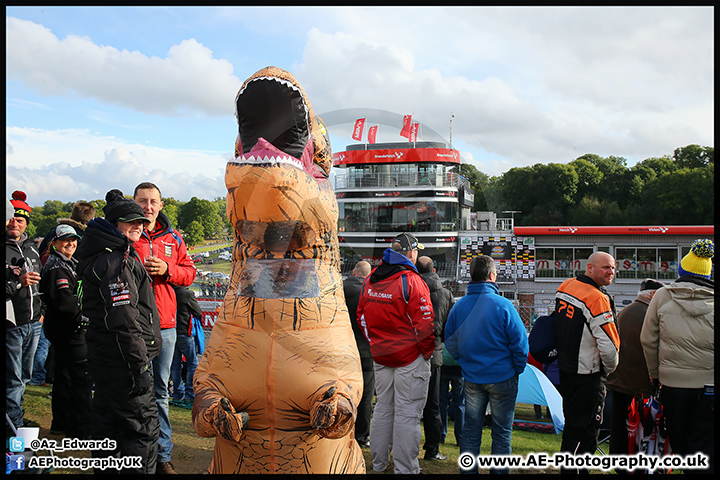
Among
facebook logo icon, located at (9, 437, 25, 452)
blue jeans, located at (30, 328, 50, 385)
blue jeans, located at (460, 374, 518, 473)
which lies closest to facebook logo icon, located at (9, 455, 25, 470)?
facebook logo icon, located at (9, 437, 25, 452)

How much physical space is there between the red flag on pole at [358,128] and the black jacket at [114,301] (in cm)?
197

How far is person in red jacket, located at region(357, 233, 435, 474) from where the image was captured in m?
4.20

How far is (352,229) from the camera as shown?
32656 mm

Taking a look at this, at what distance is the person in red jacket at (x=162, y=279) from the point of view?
4133 mm

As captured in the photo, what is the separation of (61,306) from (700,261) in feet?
19.8

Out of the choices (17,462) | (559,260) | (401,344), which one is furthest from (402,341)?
(559,260)

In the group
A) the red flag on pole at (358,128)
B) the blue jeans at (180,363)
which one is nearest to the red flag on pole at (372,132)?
the red flag on pole at (358,128)

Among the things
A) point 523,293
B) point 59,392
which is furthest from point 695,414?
point 523,293

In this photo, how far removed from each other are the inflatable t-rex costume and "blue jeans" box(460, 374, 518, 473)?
1.70 metres

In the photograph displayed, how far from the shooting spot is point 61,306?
15.5 feet

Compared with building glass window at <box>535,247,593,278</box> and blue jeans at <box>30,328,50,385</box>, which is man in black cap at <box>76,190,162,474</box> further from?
building glass window at <box>535,247,593,278</box>

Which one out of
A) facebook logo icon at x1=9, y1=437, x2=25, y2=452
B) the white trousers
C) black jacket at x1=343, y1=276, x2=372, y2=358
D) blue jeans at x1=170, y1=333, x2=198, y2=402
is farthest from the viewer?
blue jeans at x1=170, y1=333, x2=198, y2=402

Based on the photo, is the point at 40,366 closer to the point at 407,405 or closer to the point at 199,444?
the point at 199,444

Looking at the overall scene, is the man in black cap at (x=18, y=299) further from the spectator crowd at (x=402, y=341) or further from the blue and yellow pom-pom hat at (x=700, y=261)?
the blue and yellow pom-pom hat at (x=700, y=261)
